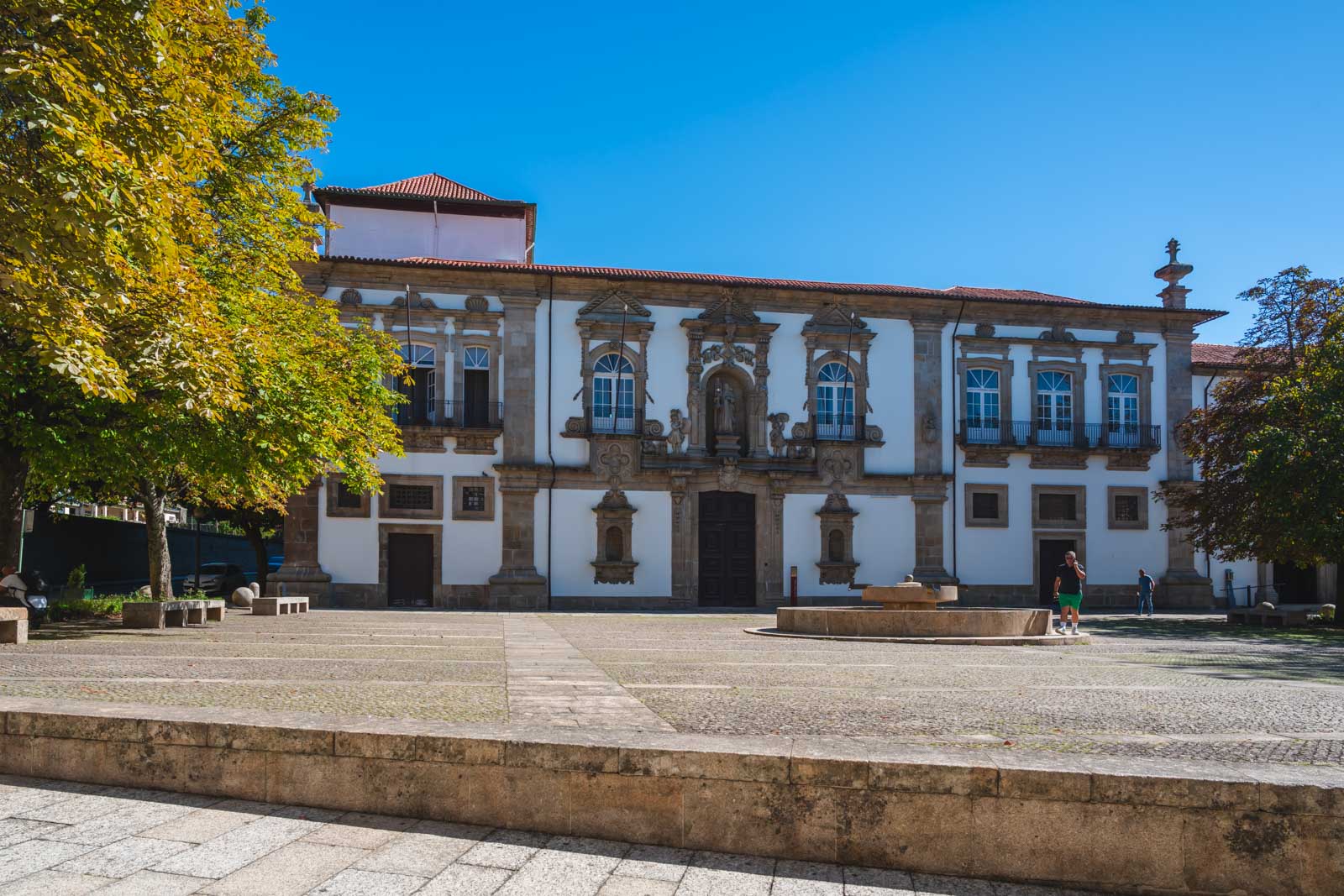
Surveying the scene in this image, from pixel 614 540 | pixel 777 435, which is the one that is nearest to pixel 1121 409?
pixel 777 435

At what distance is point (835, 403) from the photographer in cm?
3041

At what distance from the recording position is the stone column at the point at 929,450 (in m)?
30.2

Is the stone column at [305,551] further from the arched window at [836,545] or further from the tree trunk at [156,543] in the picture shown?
the arched window at [836,545]

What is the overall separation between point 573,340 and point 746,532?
7354 mm

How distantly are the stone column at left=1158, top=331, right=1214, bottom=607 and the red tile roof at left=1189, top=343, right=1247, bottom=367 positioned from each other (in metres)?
0.65

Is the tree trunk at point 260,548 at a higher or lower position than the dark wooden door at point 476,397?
lower

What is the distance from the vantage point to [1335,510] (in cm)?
2019

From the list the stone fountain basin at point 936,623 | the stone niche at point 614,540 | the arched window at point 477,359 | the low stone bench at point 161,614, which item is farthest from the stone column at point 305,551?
the stone fountain basin at point 936,623

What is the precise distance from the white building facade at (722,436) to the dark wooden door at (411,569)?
0.06 metres

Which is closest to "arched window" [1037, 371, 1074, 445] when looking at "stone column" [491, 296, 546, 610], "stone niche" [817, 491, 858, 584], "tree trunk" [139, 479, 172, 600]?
"stone niche" [817, 491, 858, 584]

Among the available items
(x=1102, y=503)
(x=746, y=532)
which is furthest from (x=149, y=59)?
(x=1102, y=503)

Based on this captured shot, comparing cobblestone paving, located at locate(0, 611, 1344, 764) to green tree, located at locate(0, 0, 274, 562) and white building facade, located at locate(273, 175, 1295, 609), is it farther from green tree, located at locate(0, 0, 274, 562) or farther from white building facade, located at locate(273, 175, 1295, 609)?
white building facade, located at locate(273, 175, 1295, 609)

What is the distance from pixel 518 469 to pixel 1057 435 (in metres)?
16.1

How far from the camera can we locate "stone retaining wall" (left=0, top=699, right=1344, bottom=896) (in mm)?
3934
